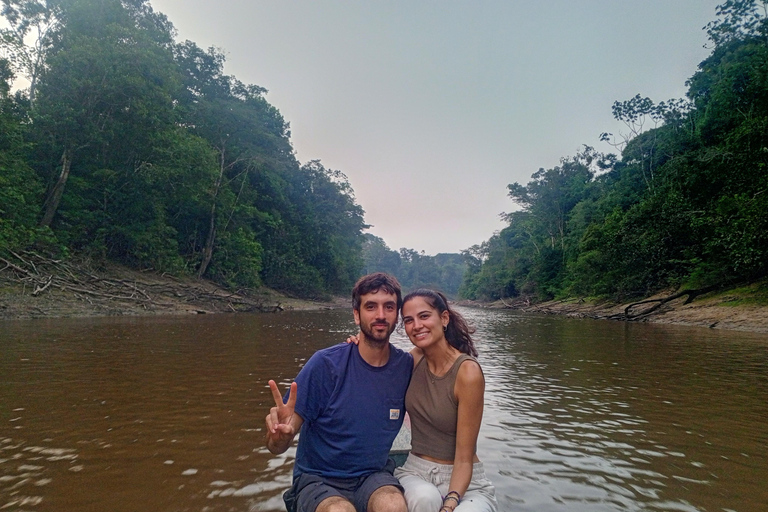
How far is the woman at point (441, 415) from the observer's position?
2172mm

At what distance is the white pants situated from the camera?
208cm

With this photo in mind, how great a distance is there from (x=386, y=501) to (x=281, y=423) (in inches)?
24.7

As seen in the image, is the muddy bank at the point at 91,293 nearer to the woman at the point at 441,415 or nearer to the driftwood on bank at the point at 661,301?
the woman at the point at 441,415

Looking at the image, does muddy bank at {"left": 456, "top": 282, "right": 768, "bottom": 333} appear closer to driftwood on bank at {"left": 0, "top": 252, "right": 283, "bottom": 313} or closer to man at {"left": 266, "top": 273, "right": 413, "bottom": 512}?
man at {"left": 266, "top": 273, "right": 413, "bottom": 512}

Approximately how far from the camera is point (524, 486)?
3.17 metres

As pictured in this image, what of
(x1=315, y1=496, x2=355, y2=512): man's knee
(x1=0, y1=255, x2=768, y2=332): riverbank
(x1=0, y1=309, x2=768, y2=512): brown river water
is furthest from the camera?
(x1=0, y1=255, x2=768, y2=332): riverbank

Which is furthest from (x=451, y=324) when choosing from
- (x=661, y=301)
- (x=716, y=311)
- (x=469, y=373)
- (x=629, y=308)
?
(x=629, y=308)

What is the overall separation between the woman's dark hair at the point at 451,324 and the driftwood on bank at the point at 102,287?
1771 cm

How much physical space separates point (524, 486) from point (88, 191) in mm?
24867

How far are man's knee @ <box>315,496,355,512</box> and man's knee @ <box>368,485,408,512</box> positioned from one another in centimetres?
10

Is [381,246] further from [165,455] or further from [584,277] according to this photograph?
[165,455]

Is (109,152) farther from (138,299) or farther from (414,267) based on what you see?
(414,267)

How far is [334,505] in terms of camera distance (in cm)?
197

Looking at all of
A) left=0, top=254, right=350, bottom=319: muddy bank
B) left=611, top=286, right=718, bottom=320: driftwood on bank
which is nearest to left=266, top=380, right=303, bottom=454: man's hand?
left=0, top=254, right=350, bottom=319: muddy bank
